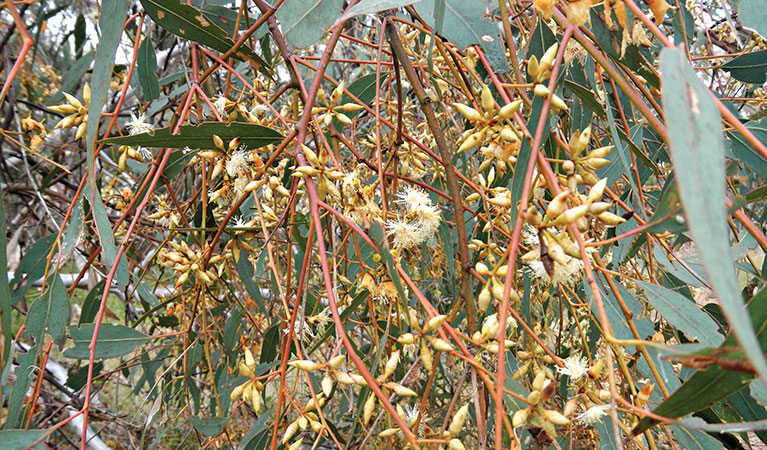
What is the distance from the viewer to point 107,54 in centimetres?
58

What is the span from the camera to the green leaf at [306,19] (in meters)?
0.63

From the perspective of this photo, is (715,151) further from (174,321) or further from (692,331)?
(174,321)

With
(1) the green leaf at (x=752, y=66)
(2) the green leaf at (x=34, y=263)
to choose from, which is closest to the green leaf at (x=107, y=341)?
(2) the green leaf at (x=34, y=263)

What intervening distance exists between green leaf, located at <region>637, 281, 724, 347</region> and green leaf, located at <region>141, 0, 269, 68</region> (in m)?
0.65

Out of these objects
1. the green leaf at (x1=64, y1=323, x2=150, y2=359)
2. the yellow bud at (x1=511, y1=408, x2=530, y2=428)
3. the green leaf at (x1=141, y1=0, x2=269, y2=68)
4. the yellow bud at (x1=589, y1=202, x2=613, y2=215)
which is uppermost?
the green leaf at (x1=141, y1=0, x2=269, y2=68)

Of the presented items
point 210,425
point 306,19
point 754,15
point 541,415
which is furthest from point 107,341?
point 754,15

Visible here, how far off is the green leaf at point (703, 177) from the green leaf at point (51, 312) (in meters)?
0.89

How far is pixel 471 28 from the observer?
2.64 feet

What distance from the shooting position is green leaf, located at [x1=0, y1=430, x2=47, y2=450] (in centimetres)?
70

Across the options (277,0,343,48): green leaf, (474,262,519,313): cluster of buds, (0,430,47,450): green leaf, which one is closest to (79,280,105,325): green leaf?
(0,430,47,450): green leaf

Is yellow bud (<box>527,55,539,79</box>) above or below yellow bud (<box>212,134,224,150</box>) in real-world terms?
above

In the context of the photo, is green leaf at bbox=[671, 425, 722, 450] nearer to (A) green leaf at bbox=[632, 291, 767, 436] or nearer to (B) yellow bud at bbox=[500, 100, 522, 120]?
(A) green leaf at bbox=[632, 291, 767, 436]

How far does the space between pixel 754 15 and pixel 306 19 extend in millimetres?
549

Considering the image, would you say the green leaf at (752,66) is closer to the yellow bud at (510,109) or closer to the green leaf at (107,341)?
the yellow bud at (510,109)
